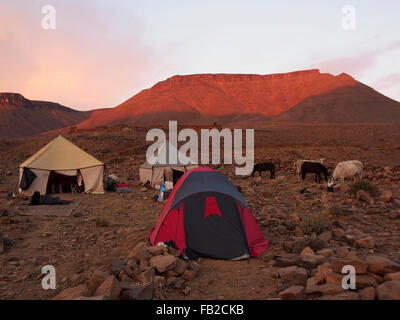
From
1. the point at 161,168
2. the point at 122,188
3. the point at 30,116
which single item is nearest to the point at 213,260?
the point at 122,188

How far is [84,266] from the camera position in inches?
229

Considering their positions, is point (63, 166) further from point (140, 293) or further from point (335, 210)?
point (140, 293)

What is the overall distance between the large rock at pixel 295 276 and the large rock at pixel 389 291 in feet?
3.30

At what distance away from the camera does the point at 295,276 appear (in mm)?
4566

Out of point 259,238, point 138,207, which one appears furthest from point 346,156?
point 259,238

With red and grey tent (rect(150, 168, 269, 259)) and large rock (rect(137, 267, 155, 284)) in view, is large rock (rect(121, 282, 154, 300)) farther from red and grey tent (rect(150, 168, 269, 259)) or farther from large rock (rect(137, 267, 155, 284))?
red and grey tent (rect(150, 168, 269, 259))

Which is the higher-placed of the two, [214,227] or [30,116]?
[30,116]

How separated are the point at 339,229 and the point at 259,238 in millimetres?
2156

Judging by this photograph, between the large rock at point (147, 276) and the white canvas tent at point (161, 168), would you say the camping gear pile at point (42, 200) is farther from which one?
the large rock at point (147, 276)

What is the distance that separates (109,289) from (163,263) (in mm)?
1187

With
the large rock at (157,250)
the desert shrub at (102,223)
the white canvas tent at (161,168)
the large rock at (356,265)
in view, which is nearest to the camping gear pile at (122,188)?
the white canvas tent at (161,168)

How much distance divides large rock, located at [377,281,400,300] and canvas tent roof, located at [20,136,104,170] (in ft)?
46.5

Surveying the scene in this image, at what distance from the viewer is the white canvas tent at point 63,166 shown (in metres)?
14.8
